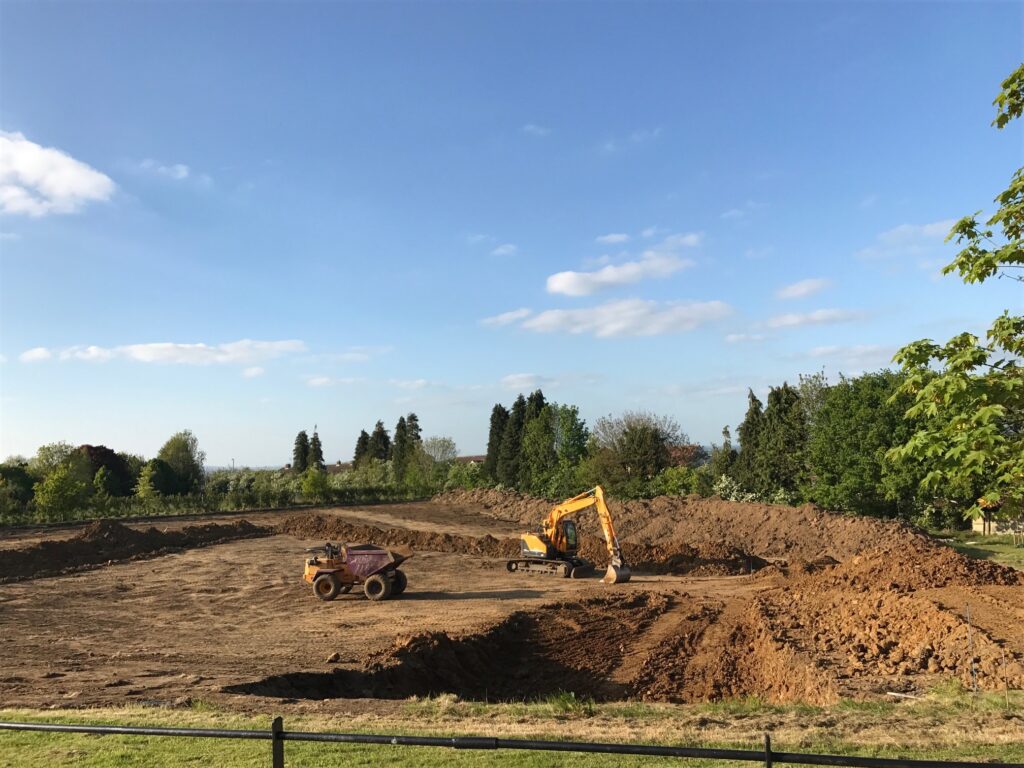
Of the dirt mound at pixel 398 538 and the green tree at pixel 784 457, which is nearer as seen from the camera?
the dirt mound at pixel 398 538

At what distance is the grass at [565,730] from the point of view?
22.4ft

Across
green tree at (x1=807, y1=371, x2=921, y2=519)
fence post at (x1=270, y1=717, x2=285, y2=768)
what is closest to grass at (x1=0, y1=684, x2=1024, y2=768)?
fence post at (x1=270, y1=717, x2=285, y2=768)

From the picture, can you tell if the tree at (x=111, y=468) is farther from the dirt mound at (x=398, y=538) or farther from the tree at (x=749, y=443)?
the tree at (x=749, y=443)

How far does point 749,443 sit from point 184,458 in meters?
50.2

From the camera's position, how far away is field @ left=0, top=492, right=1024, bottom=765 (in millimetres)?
8938

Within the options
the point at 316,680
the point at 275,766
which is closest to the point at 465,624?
the point at 316,680

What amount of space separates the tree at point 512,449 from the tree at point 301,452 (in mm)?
36540

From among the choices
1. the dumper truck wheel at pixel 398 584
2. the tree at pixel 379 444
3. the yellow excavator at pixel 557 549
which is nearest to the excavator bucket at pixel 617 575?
the yellow excavator at pixel 557 549

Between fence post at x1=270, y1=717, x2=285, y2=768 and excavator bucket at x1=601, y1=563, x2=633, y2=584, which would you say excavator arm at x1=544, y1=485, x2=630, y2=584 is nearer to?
excavator bucket at x1=601, y1=563, x2=633, y2=584

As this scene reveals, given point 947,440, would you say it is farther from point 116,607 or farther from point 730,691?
point 116,607

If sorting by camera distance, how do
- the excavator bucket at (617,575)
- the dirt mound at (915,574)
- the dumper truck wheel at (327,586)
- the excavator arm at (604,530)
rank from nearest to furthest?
1. the dirt mound at (915,574)
2. the dumper truck wheel at (327,586)
3. the excavator bucket at (617,575)
4. the excavator arm at (604,530)

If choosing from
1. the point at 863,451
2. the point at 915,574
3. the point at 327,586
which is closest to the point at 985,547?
the point at 863,451

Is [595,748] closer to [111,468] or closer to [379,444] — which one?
[111,468]

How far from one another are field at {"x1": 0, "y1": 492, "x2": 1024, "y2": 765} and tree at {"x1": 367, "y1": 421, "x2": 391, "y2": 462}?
205ft
